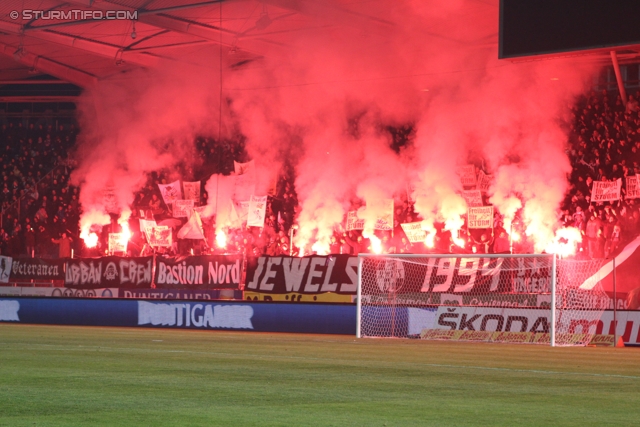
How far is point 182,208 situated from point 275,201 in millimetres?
3107

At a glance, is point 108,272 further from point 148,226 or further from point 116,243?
point 116,243

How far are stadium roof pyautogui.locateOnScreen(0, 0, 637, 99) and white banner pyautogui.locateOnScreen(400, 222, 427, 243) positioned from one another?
502 centimetres

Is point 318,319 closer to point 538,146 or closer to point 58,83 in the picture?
point 538,146

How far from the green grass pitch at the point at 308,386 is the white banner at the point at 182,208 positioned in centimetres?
1565

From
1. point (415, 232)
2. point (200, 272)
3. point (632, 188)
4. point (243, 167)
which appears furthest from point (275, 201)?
point (632, 188)

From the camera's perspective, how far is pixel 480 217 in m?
23.3

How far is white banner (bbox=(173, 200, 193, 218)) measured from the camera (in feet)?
97.6

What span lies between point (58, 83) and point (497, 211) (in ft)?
64.0

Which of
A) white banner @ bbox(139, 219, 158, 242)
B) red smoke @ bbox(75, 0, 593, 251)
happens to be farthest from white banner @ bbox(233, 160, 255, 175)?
white banner @ bbox(139, 219, 158, 242)

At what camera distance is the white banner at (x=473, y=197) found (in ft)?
77.9

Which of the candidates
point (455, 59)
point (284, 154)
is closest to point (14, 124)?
point (284, 154)

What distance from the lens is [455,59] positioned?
2605 cm

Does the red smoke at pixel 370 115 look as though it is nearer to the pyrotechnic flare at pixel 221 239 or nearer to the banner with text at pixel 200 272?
the pyrotechnic flare at pixel 221 239

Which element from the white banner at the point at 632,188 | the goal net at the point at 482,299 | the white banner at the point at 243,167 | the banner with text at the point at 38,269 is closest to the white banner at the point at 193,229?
the white banner at the point at 243,167
